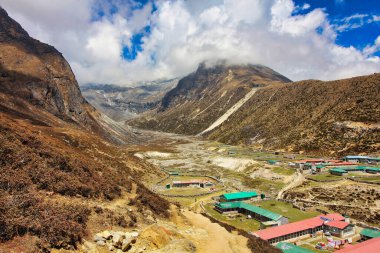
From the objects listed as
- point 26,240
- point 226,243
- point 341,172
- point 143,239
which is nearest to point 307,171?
point 341,172

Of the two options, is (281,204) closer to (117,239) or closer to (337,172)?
(337,172)

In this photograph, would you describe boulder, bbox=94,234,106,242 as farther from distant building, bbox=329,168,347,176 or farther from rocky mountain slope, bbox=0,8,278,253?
distant building, bbox=329,168,347,176

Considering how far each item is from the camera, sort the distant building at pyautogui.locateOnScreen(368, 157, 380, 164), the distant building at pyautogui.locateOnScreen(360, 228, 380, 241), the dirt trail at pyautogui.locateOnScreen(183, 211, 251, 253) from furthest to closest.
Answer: the distant building at pyautogui.locateOnScreen(368, 157, 380, 164), the distant building at pyautogui.locateOnScreen(360, 228, 380, 241), the dirt trail at pyautogui.locateOnScreen(183, 211, 251, 253)

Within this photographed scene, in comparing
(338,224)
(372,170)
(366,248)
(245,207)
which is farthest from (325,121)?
(366,248)

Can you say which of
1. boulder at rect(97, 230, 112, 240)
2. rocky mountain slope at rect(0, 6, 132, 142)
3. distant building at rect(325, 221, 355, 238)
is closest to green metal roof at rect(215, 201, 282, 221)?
distant building at rect(325, 221, 355, 238)

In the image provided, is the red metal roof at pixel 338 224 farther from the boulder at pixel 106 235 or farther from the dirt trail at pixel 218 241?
the boulder at pixel 106 235

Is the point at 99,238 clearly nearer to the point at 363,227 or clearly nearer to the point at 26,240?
the point at 26,240

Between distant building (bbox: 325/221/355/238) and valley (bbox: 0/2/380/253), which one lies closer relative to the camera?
valley (bbox: 0/2/380/253)
